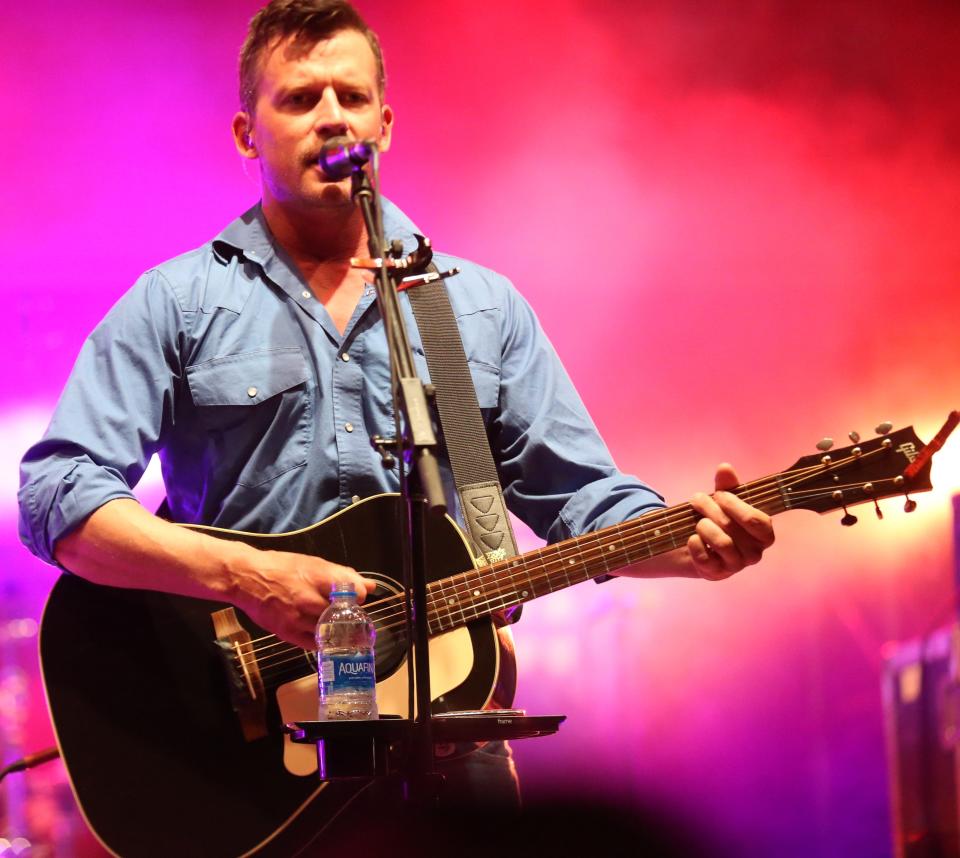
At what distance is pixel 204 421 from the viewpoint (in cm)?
265

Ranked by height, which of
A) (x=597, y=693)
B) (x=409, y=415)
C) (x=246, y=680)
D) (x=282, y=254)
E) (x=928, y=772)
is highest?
(x=282, y=254)

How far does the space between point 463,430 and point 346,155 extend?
881mm

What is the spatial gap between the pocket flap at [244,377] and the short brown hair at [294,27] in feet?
2.22

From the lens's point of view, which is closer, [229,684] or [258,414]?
[229,684]

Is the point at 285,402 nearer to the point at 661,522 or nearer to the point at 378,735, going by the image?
the point at 661,522

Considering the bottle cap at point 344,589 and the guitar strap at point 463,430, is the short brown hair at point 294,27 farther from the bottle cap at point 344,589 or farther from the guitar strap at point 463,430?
the bottle cap at point 344,589

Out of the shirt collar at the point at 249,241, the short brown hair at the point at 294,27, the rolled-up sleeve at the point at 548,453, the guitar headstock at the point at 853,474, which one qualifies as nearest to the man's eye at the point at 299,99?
the short brown hair at the point at 294,27

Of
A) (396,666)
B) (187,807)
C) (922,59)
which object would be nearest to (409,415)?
(396,666)

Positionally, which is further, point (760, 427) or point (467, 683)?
point (760, 427)

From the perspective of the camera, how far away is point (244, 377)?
2645 mm

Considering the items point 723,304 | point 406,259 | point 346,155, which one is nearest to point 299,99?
point 346,155

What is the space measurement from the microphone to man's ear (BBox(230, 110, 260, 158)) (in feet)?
3.01

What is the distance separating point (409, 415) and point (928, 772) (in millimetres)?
3055

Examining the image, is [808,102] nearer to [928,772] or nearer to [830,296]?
[830,296]
